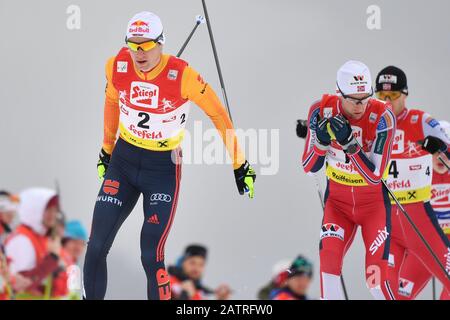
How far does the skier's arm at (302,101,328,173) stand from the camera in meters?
7.10

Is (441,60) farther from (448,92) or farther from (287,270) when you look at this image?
(287,270)

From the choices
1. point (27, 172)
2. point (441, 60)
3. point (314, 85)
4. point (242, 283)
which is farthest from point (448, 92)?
point (27, 172)

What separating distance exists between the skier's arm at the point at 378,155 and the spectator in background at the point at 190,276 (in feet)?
4.32

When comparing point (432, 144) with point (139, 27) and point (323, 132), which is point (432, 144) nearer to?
point (323, 132)

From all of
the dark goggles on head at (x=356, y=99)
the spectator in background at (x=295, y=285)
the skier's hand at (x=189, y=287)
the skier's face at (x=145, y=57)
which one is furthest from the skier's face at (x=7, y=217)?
the dark goggles on head at (x=356, y=99)

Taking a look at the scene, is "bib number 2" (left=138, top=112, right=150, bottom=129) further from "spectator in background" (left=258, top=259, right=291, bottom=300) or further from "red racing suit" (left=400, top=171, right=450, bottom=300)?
"red racing suit" (left=400, top=171, right=450, bottom=300)

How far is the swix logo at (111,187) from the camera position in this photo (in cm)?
688

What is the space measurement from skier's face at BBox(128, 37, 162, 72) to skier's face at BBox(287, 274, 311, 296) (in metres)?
1.56

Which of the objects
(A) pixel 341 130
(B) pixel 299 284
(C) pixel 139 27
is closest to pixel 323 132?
(A) pixel 341 130

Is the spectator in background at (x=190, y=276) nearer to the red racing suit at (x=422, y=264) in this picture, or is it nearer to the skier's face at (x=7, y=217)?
the skier's face at (x=7, y=217)

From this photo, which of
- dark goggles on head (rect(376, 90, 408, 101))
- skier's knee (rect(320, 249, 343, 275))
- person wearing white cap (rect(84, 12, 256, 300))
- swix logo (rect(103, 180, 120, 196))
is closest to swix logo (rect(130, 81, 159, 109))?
person wearing white cap (rect(84, 12, 256, 300))

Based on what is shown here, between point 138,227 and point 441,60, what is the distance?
2904mm

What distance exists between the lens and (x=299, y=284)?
732 centimetres
